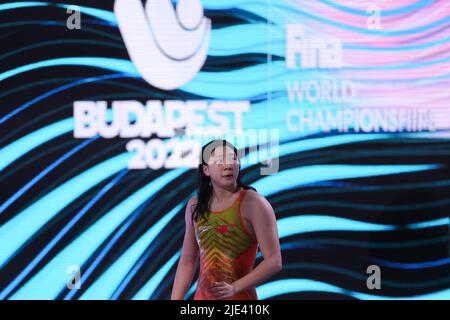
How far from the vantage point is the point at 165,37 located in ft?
15.9

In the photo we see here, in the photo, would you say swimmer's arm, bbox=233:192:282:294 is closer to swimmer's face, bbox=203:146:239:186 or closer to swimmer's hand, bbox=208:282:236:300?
swimmer's hand, bbox=208:282:236:300

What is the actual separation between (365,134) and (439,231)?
0.84 m

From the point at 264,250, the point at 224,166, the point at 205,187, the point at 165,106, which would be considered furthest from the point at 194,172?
the point at 264,250

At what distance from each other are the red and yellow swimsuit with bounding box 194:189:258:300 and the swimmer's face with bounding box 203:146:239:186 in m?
0.12

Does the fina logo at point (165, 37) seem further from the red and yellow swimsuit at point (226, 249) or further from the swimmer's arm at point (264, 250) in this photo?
the swimmer's arm at point (264, 250)

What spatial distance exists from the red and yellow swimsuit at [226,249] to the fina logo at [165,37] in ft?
4.95

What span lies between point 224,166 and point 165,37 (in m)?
1.52

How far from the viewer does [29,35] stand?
486 centimetres

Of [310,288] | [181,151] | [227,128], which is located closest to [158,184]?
[181,151]

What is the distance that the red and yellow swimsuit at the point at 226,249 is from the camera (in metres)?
3.62

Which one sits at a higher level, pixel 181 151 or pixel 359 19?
pixel 359 19

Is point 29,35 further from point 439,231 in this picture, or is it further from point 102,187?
point 439,231

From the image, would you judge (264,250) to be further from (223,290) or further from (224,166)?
(224,166)

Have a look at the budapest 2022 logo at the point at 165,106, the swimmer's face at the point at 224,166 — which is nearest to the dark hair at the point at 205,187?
the swimmer's face at the point at 224,166
